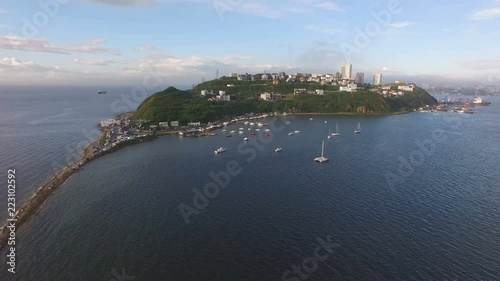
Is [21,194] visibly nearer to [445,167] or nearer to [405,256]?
[405,256]

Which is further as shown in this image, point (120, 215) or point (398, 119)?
point (398, 119)

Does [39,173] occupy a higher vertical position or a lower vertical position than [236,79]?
lower

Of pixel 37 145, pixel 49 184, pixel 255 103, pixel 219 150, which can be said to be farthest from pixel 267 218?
pixel 255 103

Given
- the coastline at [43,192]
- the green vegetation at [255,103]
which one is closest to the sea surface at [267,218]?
the coastline at [43,192]

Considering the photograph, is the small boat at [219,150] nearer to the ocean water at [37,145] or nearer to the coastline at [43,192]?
the coastline at [43,192]

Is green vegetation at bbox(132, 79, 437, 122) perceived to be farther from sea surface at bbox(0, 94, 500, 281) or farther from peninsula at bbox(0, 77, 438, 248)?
sea surface at bbox(0, 94, 500, 281)

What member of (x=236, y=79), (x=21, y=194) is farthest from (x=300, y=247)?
(x=236, y=79)

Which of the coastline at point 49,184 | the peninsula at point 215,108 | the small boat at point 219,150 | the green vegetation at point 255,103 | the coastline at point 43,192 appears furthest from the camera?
the green vegetation at point 255,103

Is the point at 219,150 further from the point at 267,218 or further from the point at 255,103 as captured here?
the point at 255,103
